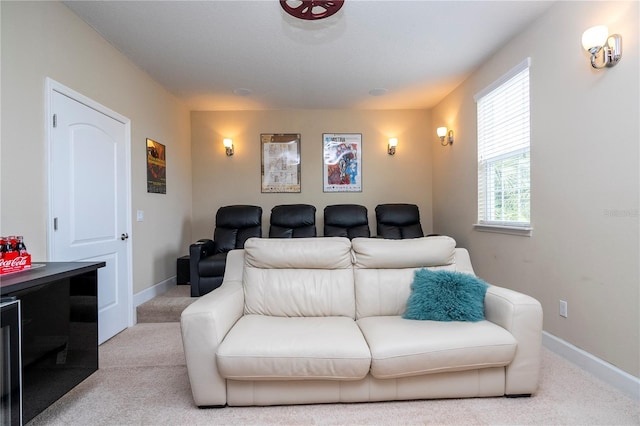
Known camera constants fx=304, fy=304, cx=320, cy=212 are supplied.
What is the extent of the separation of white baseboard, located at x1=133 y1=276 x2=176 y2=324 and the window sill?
3.61m

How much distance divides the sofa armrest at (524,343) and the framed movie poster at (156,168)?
3463mm

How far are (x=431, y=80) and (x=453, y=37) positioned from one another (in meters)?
0.93

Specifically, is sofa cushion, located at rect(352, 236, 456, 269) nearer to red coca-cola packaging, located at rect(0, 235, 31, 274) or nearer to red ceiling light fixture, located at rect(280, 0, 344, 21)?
red ceiling light fixture, located at rect(280, 0, 344, 21)

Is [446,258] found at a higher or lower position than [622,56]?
lower

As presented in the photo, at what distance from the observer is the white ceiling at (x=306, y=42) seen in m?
2.29

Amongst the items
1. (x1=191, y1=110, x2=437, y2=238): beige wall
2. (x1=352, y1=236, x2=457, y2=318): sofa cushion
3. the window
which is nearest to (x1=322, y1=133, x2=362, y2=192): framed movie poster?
(x1=191, y1=110, x2=437, y2=238): beige wall

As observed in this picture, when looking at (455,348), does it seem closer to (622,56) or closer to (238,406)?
(238,406)

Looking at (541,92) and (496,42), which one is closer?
(541,92)

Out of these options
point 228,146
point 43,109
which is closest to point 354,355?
point 43,109

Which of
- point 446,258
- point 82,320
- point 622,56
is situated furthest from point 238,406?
point 622,56

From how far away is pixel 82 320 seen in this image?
5.53ft

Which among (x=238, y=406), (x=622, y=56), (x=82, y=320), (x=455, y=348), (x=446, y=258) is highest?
(x=622, y=56)

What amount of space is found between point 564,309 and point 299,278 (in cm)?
191

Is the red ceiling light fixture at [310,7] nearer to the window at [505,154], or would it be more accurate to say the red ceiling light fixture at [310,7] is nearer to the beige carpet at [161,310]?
the window at [505,154]
